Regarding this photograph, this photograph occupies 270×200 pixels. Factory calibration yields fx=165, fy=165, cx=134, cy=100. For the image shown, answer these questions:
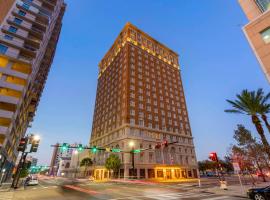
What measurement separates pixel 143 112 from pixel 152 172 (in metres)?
20.7

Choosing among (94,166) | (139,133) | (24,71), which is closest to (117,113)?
(139,133)

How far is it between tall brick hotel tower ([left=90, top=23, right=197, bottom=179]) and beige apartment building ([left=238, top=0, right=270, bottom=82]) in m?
39.7

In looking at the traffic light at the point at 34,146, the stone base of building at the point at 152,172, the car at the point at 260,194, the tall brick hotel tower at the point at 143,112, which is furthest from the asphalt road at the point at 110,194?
the tall brick hotel tower at the point at 143,112

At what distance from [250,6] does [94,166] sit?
231 ft

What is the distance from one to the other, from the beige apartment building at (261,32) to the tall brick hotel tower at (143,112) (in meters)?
39.7

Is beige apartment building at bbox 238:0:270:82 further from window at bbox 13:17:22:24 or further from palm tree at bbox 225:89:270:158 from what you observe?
window at bbox 13:17:22:24

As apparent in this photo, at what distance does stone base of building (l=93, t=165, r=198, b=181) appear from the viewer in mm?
50969

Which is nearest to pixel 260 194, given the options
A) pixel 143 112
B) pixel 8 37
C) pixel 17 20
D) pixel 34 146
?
pixel 34 146

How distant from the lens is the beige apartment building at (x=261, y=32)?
13578 millimetres

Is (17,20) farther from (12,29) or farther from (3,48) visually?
(3,48)

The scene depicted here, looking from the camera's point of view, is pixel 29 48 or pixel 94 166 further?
pixel 94 166

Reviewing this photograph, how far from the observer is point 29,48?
41.7 meters

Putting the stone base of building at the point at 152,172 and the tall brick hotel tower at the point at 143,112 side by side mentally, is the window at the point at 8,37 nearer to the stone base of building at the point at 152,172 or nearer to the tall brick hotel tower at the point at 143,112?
the tall brick hotel tower at the point at 143,112

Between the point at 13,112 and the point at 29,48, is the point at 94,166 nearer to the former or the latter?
the point at 13,112
